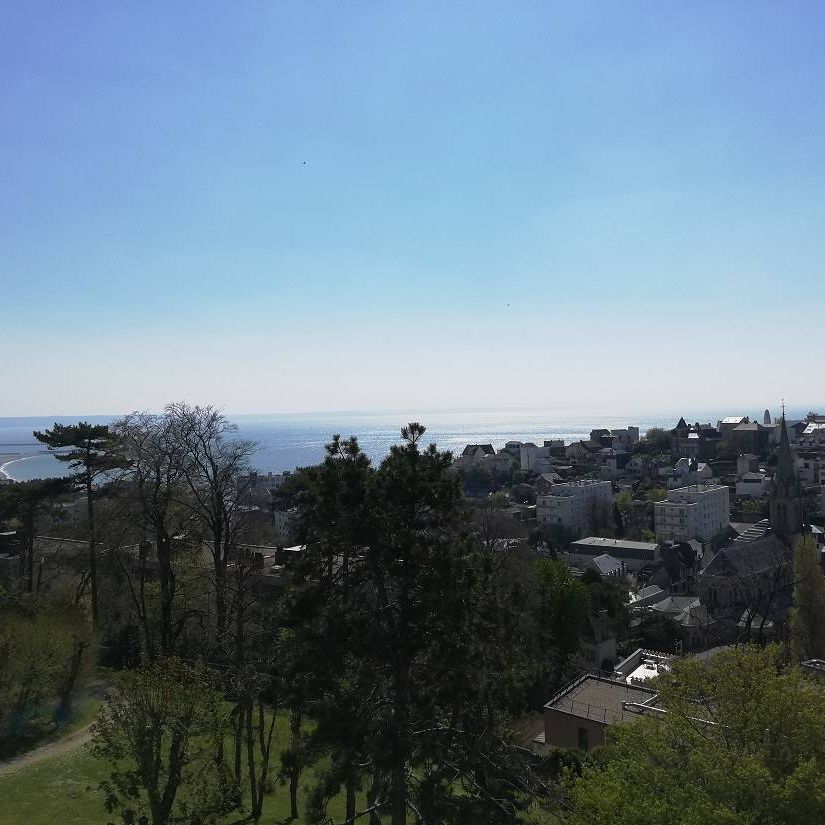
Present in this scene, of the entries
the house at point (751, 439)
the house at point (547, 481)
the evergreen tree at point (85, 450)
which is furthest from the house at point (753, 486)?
the evergreen tree at point (85, 450)

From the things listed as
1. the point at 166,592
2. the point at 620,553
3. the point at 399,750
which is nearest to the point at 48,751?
the point at 166,592

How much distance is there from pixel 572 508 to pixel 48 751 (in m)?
60.3

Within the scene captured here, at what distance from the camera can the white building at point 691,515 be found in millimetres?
64125

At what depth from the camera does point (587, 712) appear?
20.0 m

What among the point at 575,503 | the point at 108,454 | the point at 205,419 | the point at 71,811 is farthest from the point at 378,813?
the point at 575,503

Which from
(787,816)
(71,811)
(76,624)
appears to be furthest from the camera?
(76,624)

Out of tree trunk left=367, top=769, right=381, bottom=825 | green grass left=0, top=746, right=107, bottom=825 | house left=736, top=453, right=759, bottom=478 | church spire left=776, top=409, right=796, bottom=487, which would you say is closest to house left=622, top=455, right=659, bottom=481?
house left=736, top=453, right=759, bottom=478

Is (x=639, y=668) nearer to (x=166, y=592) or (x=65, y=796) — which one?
(x=166, y=592)

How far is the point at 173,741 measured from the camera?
1040cm

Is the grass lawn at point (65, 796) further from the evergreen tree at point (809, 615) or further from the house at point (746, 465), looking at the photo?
the house at point (746, 465)

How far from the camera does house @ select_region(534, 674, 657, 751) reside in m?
19.5

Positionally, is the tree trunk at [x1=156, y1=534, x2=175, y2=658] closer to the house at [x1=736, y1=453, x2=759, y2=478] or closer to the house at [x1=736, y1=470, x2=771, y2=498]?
the house at [x1=736, y1=470, x2=771, y2=498]

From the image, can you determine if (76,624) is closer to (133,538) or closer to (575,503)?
(133,538)

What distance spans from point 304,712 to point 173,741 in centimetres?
224
